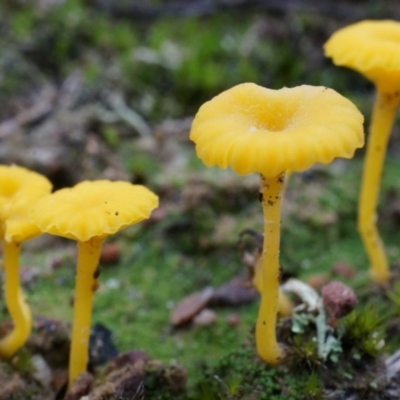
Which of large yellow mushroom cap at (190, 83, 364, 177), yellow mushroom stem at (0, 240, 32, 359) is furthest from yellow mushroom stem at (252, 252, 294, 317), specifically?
yellow mushroom stem at (0, 240, 32, 359)

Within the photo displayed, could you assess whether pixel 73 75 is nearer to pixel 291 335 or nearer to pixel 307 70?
pixel 307 70

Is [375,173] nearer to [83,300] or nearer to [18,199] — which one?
[83,300]

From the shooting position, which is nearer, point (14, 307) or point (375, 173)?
point (14, 307)

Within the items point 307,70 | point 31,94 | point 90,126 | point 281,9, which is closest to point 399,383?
point 90,126

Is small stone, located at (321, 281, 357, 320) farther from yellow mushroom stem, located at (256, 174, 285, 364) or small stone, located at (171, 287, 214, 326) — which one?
small stone, located at (171, 287, 214, 326)

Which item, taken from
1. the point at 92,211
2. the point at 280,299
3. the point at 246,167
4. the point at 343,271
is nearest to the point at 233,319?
the point at 280,299
